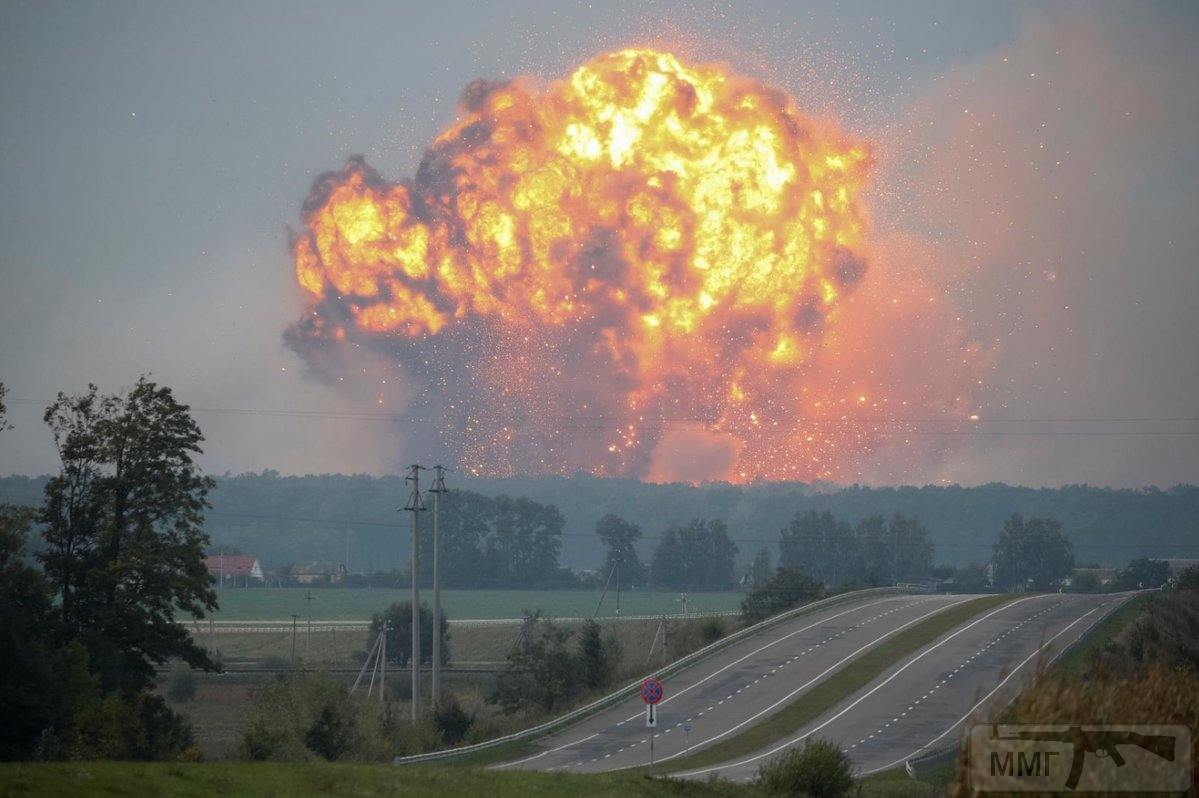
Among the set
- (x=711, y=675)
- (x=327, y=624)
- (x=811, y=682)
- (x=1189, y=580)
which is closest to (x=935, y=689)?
(x=811, y=682)

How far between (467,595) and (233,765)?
541 feet

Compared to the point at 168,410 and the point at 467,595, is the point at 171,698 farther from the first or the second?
the point at 467,595

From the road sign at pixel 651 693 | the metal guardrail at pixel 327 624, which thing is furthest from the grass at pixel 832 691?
the metal guardrail at pixel 327 624

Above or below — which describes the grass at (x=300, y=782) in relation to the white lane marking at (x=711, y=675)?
above

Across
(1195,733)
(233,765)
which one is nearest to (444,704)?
(233,765)

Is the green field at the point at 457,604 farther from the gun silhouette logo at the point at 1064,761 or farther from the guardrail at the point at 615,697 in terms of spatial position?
the gun silhouette logo at the point at 1064,761

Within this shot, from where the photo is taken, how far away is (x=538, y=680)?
256ft

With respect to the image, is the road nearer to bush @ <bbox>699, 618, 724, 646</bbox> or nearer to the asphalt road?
the asphalt road

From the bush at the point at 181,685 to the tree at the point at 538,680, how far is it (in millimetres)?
26857

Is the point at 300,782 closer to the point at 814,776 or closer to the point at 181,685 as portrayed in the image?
the point at 814,776

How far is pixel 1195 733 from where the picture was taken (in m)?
22.2

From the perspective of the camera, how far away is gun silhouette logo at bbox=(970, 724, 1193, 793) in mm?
19844

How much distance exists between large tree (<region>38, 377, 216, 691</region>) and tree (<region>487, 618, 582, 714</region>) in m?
23.9

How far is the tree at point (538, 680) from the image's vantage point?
76.9 m
